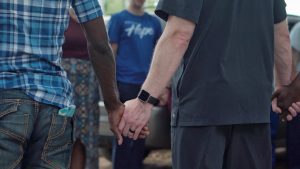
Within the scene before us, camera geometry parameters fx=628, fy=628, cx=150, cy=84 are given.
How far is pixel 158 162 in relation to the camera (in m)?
7.08

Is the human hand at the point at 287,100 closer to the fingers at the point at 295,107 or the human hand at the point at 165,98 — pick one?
the fingers at the point at 295,107

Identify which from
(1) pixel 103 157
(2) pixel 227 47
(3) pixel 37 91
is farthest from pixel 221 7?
(1) pixel 103 157

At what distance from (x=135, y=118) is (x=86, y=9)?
62 centimetres

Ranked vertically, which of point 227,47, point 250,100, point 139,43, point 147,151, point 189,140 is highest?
point 227,47

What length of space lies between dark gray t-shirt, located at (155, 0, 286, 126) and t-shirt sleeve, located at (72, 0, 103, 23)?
32 cm

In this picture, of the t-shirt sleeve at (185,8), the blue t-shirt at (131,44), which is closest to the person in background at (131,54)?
the blue t-shirt at (131,44)

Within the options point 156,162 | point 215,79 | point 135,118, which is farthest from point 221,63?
point 156,162

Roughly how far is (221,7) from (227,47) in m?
0.19

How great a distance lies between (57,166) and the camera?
2.65 metres

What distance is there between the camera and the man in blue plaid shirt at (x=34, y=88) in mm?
2520

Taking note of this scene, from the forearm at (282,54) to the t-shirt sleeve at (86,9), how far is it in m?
1.05

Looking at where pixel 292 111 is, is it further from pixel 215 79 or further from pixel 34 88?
pixel 34 88

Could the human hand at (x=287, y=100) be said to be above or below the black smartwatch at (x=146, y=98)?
below

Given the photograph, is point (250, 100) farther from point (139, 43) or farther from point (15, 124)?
point (139, 43)
